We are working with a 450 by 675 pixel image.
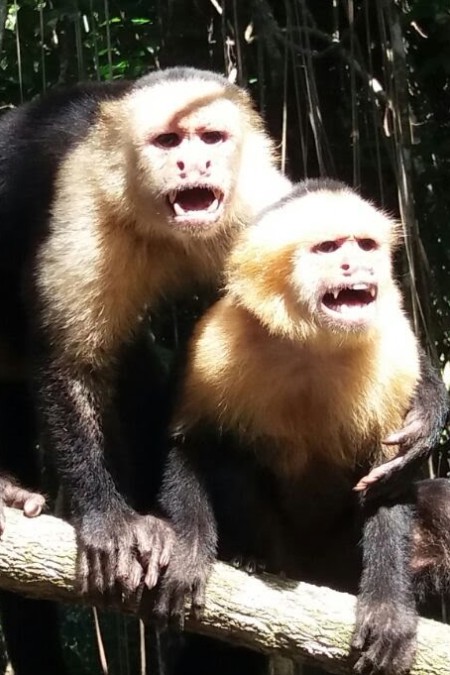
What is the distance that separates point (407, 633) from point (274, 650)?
411 millimetres

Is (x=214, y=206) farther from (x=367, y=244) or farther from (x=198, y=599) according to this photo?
(x=198, y=599)

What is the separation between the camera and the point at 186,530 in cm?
355

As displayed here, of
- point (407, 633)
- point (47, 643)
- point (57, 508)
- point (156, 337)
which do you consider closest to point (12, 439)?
point (57, 508)

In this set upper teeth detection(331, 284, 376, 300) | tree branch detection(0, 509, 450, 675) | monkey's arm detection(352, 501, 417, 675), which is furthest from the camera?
upper teeth detection(331, 284, 376, 300)

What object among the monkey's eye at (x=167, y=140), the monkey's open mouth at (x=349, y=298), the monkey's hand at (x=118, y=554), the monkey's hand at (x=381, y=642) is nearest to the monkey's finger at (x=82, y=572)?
the monkey's hand at (x=118, y=554)

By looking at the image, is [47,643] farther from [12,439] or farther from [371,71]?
[371,71]

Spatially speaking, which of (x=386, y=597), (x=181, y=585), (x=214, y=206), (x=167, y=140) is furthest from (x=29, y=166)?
(x=386, y=597)

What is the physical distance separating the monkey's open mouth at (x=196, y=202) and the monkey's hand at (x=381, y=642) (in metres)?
1.30

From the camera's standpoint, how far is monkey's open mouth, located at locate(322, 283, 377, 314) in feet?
11.4

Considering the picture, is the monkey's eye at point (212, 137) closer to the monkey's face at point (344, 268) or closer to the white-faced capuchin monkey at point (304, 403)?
the white-faced capuchin monkey at point (304, 403)

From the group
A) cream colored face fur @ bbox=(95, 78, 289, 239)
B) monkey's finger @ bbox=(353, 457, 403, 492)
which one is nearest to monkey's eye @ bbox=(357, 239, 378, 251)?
cream colored face fur @ bbox=(95, 78, 289, 239)

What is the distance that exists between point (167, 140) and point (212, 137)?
0.15 meters

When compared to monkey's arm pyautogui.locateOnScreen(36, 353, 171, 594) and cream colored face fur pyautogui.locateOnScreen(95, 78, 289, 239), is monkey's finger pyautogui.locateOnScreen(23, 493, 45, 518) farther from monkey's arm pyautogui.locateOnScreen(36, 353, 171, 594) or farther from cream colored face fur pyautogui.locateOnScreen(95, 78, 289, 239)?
cream colored face fur pyautogui.locateOnScreen(95, 78, 289, 239)

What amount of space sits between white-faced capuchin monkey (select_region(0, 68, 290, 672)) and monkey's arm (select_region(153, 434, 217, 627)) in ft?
0.22
